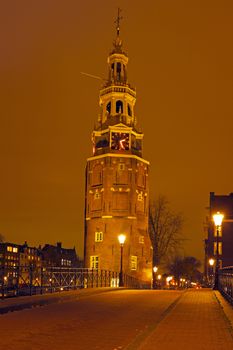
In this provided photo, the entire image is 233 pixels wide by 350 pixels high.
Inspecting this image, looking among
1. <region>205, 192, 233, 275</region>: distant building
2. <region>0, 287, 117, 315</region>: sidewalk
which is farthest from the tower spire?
<region>0, 287, 117, 315</region>: sidewalk

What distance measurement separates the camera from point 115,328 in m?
12.4

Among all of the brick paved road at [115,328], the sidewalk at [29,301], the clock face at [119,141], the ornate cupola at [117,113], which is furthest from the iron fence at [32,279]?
the ornate cupola at [117,113]

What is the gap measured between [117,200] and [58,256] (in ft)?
327

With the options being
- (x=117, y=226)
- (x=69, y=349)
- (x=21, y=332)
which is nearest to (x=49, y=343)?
(x=69, y=349)

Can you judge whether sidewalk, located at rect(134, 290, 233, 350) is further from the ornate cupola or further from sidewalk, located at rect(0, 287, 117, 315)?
the ornate cupola

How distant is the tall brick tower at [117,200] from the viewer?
69.4 meters

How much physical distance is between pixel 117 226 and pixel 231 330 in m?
57.4

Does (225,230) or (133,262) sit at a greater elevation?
(225,230)

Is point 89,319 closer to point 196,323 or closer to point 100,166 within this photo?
point 196,323

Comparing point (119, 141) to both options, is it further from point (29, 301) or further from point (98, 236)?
point (29, 301)

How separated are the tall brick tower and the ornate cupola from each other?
5.1 inches

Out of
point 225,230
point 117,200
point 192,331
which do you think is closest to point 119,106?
point 117,200

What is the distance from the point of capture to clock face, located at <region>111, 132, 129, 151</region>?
7219 cm

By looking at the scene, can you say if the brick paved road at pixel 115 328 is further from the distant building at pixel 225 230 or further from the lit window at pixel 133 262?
the distant building at pixel 225 230
